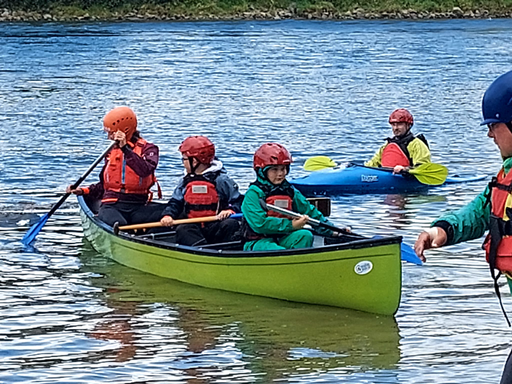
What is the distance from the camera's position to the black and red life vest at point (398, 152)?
12758 mm

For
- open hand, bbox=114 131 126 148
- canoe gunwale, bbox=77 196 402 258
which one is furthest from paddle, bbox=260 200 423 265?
open hand, bbox=114 131 126 148

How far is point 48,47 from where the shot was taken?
36.7 metres

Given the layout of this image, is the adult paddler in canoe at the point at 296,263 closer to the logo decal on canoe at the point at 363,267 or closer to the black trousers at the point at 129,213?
the logo decal on canoe at the point at 363,267

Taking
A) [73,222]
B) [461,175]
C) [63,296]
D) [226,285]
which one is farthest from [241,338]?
[461,175]

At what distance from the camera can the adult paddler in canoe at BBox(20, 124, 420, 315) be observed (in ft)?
24.2

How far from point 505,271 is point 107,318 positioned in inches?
174

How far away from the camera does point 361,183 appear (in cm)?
1266

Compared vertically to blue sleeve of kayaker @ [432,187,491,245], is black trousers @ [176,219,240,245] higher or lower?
lower

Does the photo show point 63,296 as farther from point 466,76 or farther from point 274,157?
point 466,76

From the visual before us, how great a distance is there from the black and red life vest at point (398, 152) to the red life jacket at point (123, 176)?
4.00 meters

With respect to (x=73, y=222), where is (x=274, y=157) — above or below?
above

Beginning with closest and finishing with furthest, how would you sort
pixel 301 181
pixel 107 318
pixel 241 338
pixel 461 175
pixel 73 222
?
1. pixel 241 338
2. pixel 107 318
3. pixel 73 222
4. pixel 301 181
5. pixel 461 175

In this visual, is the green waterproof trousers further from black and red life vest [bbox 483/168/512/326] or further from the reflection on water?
black and red life vest [bbox 483/168/512/326]

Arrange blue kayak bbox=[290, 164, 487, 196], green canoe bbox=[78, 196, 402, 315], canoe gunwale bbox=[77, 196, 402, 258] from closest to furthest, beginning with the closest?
canoe gunwale bbox=[77, 196, 402, 258] < green canoe bbox=[78, 196, 402, 315] < blue kayak bbox=[290, 164, 487, 196]
